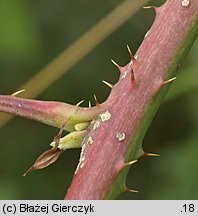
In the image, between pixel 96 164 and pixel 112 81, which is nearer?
pixel 96 164

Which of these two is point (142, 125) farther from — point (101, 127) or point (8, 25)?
point (8, 25)

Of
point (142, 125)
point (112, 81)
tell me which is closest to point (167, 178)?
point (112, 81)

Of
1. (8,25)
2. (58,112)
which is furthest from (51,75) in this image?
(58,112)

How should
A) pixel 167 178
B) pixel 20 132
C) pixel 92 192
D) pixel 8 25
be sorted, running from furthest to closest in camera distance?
pixel 20 132
pixel 8 25
pixel 167 178
pixel 92 192

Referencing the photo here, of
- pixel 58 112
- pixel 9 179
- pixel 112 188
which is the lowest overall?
pixel 9 179

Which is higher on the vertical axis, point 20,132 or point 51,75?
point 51,75

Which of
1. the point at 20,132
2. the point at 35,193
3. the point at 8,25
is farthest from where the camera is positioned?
the point at 20,132
